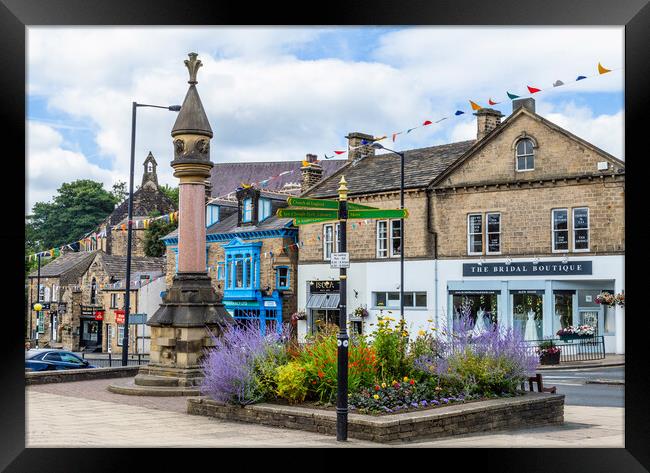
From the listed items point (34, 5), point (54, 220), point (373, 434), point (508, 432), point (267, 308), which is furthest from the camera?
point (54, 220)

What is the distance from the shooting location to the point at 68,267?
190 ft

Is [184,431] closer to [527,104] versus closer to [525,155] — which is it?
[525,155]

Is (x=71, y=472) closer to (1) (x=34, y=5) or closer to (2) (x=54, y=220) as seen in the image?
(1) (x=34, y=5)

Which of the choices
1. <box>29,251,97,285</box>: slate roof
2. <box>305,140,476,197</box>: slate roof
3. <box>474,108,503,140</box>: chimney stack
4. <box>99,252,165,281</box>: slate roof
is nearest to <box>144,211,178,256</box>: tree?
<box>29,251,97,285</box>: slate roof

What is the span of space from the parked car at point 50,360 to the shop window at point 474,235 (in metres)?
18.3

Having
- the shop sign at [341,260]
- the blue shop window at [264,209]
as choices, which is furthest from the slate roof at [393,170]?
the shop sign at [341,260]

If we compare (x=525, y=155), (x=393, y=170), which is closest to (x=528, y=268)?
(x=525, y=155)

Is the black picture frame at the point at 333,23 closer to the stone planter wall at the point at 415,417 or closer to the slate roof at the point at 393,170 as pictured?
the stone planter wall at the point at 415,417

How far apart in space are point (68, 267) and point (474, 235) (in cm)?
3124

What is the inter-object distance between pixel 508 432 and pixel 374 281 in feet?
90.5

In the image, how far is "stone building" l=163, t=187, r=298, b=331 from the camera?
45.0 metres

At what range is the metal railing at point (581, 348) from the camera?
3216 centimetres
